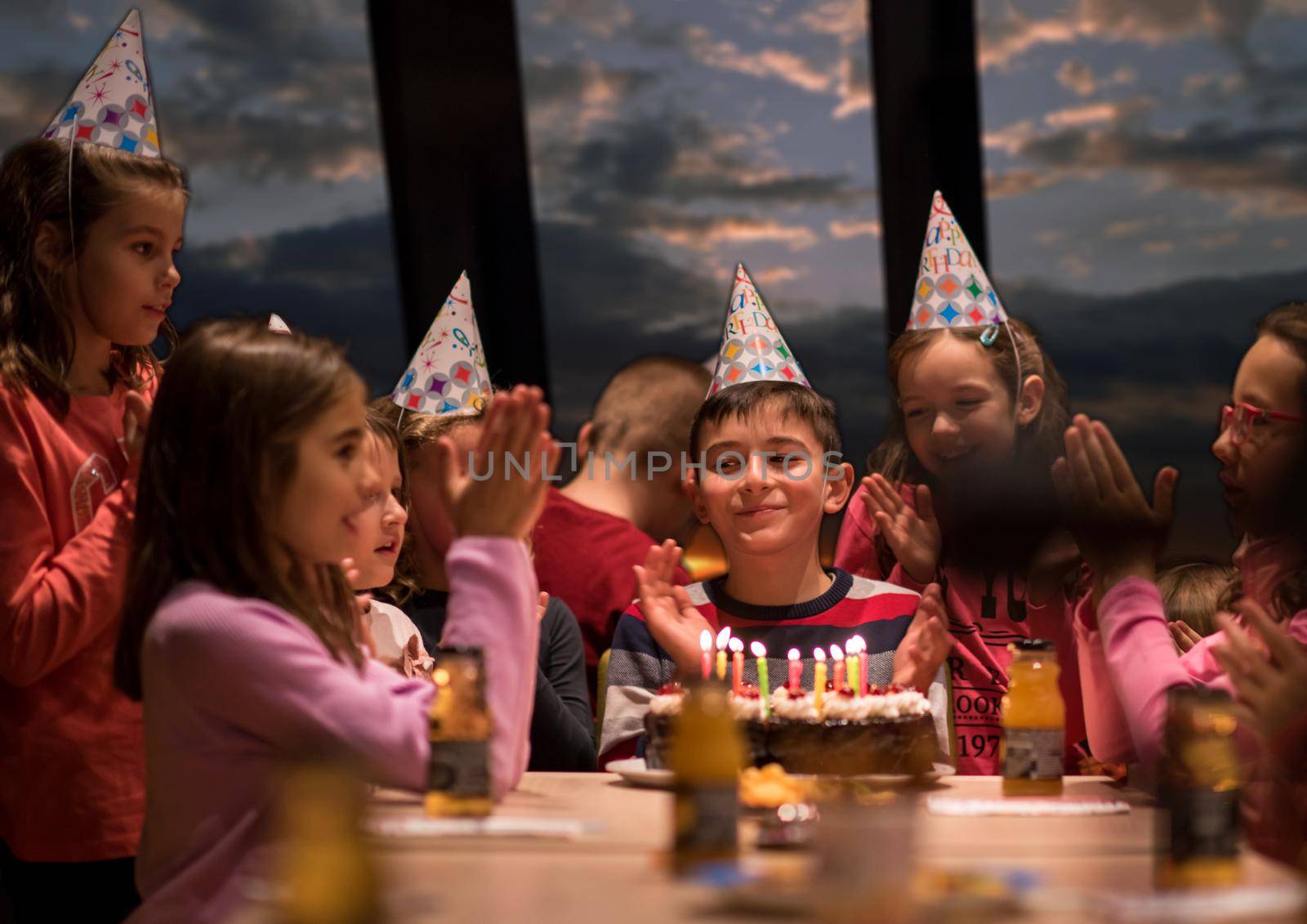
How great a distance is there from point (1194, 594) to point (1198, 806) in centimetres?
214

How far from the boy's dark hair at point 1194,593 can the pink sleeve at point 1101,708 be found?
1.20m

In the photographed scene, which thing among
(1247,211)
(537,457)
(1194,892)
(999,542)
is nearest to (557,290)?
(1247,211)

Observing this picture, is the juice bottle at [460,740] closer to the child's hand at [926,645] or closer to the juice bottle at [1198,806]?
the juice bottle at [1198,806]

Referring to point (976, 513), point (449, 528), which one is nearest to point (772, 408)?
point (976, 513)

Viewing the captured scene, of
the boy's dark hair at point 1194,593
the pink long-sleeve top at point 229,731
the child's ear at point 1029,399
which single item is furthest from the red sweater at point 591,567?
the pink long-sleeve top at point 229,731

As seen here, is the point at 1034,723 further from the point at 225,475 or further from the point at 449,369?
the point at 449,369

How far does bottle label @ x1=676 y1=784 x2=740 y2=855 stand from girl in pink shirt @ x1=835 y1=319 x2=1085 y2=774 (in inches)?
53.4

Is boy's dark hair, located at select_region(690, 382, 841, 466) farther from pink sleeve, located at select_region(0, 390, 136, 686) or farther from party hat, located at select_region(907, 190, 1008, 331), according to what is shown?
pink sleeve, located at select_region(0, 390, 136, 686)

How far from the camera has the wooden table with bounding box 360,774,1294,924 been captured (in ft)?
3.48

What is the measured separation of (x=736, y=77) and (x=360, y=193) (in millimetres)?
1673

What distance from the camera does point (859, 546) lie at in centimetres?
→ 305

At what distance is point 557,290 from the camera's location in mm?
5949

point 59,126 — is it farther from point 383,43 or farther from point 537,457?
point 383,43

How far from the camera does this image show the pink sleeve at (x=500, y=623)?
160 centimetres
